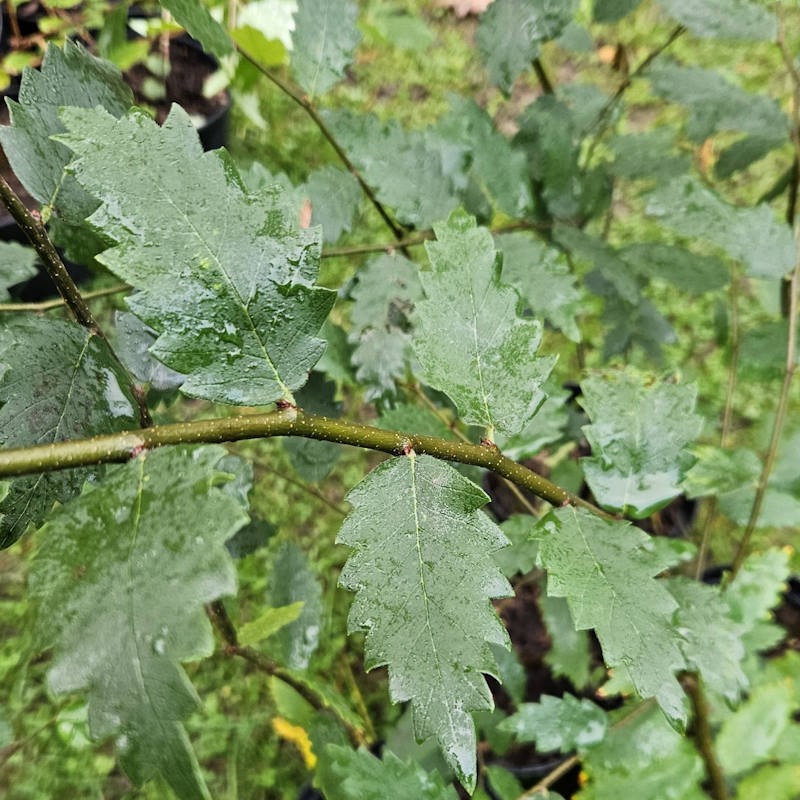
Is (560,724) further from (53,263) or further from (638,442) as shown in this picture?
(53,263)

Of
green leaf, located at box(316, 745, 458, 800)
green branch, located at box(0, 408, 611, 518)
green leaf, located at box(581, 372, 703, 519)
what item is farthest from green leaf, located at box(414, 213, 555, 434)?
green leaf, located at box(316, 745, 458, 800)

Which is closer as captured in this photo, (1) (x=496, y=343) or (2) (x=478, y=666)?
(2) (x=478, y=666)

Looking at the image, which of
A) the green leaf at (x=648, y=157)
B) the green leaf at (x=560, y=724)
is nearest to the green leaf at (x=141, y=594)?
the green leaf at (x=560, y=724)

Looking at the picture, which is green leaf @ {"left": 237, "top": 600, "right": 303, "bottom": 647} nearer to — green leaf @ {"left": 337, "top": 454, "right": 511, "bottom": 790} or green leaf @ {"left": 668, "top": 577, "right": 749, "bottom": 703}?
green leaf @ {"left": 337, "top": 454, "right": 511, "bottom": 790}

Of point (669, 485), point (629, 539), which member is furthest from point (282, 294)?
point (669, 485)

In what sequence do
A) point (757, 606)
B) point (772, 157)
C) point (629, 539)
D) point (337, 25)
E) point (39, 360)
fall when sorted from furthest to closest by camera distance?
point (772, 157) < point (757, 606) < point (337, 25) < point (629, 539) < point (39, 360)

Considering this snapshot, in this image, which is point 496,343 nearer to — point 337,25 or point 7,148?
point 7,148
